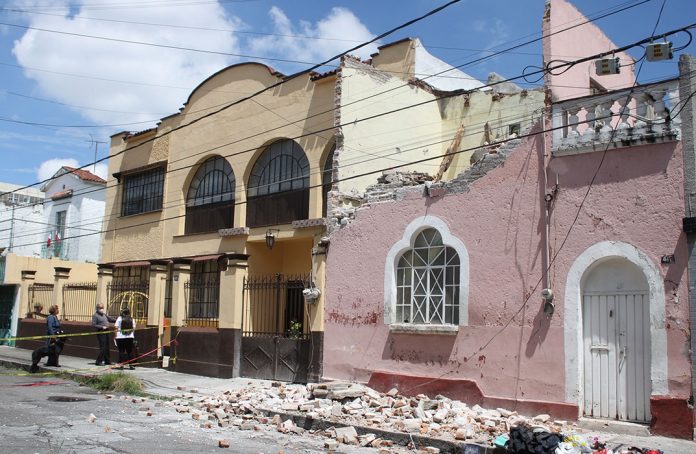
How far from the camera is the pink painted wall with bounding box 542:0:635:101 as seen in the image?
1309 centimetres

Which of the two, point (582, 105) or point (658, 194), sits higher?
point (582, 105)

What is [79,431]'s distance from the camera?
9555 millimetres

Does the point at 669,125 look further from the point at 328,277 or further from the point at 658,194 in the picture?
the point at 328,277

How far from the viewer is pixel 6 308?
84.5 ft

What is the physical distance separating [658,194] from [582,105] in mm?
1958

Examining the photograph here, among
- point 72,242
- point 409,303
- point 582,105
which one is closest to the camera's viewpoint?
point 582,105

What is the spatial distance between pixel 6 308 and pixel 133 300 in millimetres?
8241

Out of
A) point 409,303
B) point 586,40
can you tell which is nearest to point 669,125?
point 409,303

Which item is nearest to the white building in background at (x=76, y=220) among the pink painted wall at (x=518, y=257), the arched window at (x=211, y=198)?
the arched window at (x=211, y=198)

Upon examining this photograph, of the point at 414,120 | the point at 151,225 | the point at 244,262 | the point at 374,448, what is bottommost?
the point at 374,448

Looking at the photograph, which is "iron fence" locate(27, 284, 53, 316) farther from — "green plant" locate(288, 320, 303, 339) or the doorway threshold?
the doorway threshold

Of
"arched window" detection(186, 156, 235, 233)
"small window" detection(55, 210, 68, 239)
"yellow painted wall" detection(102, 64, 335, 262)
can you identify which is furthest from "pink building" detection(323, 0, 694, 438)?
"small window" detection(55, 210, 68, 239)

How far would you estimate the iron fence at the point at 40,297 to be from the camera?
24.2 meters

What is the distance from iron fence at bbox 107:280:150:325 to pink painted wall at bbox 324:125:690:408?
8772 millimetres
